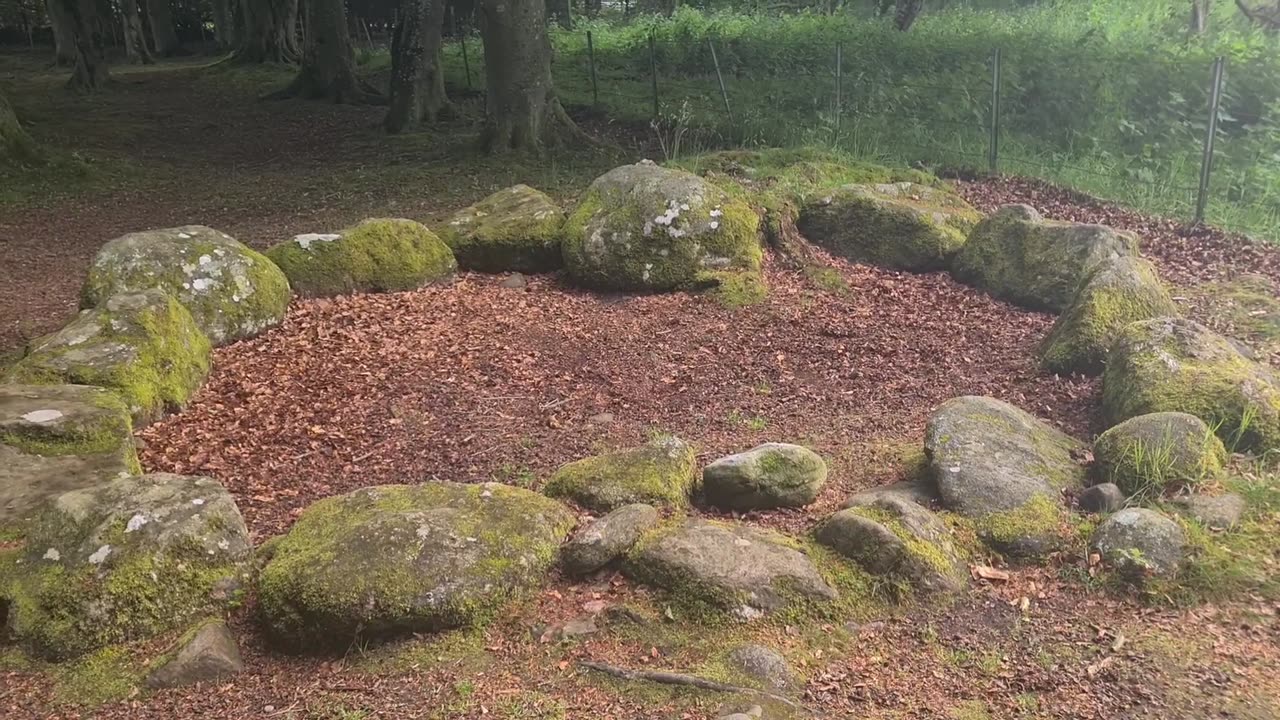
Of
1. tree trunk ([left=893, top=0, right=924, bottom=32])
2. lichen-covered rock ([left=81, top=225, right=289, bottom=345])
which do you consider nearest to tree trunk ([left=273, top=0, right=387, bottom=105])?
tree trunk ([left=893, top=0, right=924, bottom=32])

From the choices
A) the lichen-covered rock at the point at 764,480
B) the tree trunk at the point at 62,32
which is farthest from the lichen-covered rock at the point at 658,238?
the tree trunk at the point at 62,32

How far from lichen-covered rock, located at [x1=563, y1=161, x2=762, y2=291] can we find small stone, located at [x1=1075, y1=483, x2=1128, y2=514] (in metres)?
3.67

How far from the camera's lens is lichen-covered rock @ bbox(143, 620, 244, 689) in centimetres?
305

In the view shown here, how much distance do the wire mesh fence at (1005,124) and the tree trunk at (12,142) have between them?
301 inches

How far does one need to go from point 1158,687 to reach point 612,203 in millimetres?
5386

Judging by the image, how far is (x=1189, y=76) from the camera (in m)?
11.4

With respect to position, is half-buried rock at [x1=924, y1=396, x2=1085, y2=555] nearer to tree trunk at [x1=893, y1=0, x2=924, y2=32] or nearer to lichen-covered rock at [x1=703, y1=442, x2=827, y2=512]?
lichen-covered rock at [x1=703, y1=442, x2=827, y2=512]

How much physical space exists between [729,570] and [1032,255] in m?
4.82

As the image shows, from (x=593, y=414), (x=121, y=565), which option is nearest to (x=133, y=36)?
(x=593, y=414)

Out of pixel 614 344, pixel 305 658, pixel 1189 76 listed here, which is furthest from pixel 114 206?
pixel 1189 76

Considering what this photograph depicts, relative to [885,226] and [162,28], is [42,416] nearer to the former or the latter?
[885,226]

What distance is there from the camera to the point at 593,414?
17.6 ft

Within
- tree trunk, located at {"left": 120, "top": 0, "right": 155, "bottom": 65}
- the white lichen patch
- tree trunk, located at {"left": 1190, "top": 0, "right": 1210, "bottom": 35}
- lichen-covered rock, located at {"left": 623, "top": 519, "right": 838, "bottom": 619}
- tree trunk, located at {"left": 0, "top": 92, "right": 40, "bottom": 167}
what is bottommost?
lichen-covered rock, located at {"left": 623, "top": 519, "right": 838, "bottom": 619}

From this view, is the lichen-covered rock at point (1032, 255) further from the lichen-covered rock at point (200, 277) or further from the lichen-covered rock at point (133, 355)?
the lichen-covered rock at point (133, 355)
